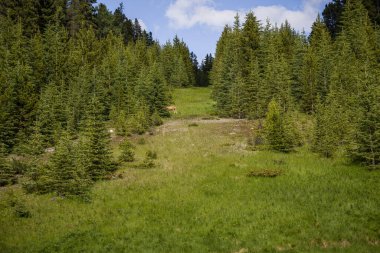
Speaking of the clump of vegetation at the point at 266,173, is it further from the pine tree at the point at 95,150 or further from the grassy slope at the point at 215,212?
the pine tree at the point at 95,150

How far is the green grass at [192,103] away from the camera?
205 feet

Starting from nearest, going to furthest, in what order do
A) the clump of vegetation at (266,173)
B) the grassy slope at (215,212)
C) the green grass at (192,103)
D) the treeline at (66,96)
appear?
the grassy slope at (215,212) < the clump of vegetation at (266,173) < the treeline at (66,96) < the green grass at (192,103)

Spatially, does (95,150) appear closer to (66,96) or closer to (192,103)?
(66,96)

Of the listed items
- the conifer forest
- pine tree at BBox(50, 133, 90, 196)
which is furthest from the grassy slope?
pine tree at BBox(50, 133, 90, 196)

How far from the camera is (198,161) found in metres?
28.6

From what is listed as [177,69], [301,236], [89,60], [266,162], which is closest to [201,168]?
[266,162]

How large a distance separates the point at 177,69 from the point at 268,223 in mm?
84489

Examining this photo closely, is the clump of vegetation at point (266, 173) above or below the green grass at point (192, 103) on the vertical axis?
below

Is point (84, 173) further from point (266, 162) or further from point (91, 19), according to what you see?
point (91, 19)

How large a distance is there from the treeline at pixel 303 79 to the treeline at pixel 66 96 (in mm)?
12938

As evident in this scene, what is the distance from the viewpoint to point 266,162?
2609 centimetres

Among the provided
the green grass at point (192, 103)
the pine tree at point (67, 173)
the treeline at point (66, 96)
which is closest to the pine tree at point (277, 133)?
the treeline at point (66, 96)

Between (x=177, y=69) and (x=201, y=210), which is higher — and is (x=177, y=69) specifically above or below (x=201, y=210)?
above

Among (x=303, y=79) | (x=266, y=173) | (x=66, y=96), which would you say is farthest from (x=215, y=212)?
(x=303, y=79)
